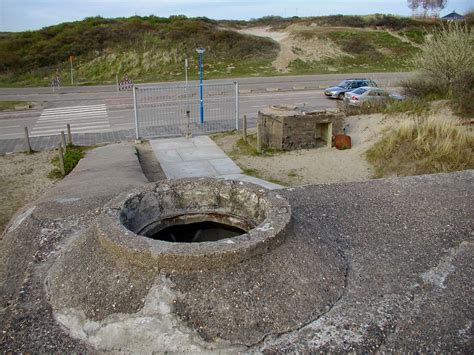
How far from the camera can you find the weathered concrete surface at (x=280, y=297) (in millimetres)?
4367

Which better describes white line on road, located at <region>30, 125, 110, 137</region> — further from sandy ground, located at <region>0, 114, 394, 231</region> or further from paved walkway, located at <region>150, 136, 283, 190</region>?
paved walkway, located at <region>150, 136, 283, 190</region>

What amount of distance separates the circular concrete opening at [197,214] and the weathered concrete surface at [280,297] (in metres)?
0.28

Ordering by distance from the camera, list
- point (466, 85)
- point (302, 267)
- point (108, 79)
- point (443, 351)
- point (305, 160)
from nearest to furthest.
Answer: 1. point (443, 351)
2. point (302, 267)
3. point (305, 160)
4. point (466, 85)
5. point (108, 79)

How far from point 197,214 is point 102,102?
19687 mm

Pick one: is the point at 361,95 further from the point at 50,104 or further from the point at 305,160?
the point at 50,104

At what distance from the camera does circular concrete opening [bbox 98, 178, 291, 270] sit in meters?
5.34

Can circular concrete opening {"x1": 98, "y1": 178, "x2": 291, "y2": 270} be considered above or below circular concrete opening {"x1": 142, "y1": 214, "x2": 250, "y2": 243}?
above

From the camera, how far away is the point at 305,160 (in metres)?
13.6

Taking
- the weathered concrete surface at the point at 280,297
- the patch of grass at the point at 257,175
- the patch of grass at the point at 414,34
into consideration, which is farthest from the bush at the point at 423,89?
the patch of grass at the point at 414,34

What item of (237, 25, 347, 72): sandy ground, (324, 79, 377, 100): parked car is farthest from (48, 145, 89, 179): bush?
(237, 25, 347, 72): sandy ground

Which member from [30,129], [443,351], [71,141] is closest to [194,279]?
[443,351]

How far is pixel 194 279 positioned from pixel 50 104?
22.2 m

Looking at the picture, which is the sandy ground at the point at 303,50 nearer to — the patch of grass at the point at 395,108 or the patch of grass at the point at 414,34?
the patch of grass at the point at 414,34

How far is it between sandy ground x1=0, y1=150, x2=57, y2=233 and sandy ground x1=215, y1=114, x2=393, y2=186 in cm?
551
